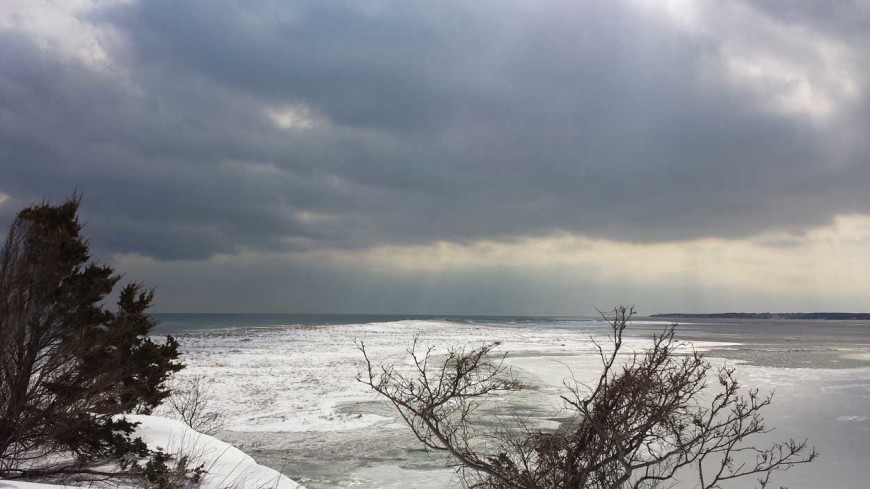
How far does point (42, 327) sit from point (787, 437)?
15.4 m

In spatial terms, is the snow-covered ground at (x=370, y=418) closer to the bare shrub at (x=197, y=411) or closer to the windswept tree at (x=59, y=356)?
the bare shrub at (x=197, y=411)

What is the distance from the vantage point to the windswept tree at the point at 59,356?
7445 millimetres

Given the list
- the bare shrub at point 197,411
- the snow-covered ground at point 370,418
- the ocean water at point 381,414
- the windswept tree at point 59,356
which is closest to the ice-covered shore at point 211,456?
the snow-covered ground at point 370,418

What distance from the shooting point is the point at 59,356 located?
7805 mm

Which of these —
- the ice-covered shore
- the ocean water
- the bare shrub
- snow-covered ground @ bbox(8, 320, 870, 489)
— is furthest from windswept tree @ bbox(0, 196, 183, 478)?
the bare shrub

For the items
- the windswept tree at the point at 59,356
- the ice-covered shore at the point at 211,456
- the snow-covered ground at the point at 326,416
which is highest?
the windswept tree at the point at 59,356

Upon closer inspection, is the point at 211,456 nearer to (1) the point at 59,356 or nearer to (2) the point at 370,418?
(1) the point at 59,356

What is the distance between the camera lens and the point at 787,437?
45.9 feet

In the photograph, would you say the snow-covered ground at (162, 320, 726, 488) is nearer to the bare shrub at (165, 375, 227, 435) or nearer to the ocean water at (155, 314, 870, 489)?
the ocean water at (155, 314, 870, 489)

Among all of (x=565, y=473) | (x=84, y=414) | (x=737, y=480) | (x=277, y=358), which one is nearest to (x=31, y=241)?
(x=84, y=414)

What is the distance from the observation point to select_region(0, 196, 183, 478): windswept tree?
24.4ft

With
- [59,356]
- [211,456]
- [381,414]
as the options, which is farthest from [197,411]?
[59,356]

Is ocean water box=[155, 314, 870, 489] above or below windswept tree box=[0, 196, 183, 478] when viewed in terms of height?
below

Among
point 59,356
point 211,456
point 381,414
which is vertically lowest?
point 381,414
